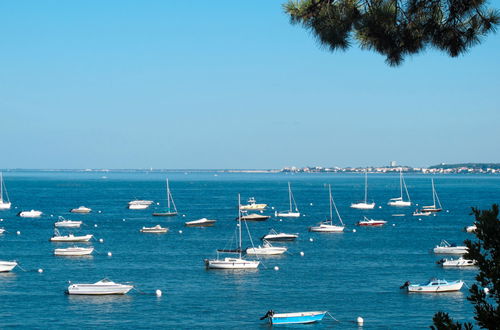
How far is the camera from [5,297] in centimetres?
5834

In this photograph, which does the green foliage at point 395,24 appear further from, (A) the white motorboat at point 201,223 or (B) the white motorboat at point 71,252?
(A) the white motorboat at point 201,223

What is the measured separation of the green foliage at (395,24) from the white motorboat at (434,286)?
45685 millimetres

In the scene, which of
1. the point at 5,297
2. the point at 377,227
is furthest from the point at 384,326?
the point at 377,227

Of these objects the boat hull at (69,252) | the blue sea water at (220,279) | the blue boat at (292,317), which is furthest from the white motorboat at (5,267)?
the blue boat at (292,317)

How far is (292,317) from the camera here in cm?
5003

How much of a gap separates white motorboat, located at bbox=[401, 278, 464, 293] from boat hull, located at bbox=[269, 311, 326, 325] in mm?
12718

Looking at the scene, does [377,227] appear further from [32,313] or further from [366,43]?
[366,43]

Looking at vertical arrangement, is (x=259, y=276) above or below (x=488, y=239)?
below

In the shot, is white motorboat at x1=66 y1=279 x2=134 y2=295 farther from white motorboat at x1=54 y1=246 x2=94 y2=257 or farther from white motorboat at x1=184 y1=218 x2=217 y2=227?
white motorboat at x1=184 y1=218 x2=217 y2=227

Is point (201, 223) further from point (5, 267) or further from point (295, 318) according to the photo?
point (295, 318)

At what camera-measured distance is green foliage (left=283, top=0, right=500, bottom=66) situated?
1644cm

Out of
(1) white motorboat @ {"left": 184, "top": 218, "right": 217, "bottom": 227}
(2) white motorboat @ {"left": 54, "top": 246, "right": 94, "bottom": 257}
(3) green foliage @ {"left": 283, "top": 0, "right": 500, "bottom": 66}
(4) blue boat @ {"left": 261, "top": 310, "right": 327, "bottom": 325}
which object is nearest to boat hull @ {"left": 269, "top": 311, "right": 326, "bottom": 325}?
(4) blue boat @ {"left": 261, "top": 310, "right": 327, "bottom": 325}

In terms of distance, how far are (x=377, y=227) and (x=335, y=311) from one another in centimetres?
6552

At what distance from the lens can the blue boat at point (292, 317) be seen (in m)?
49.7
